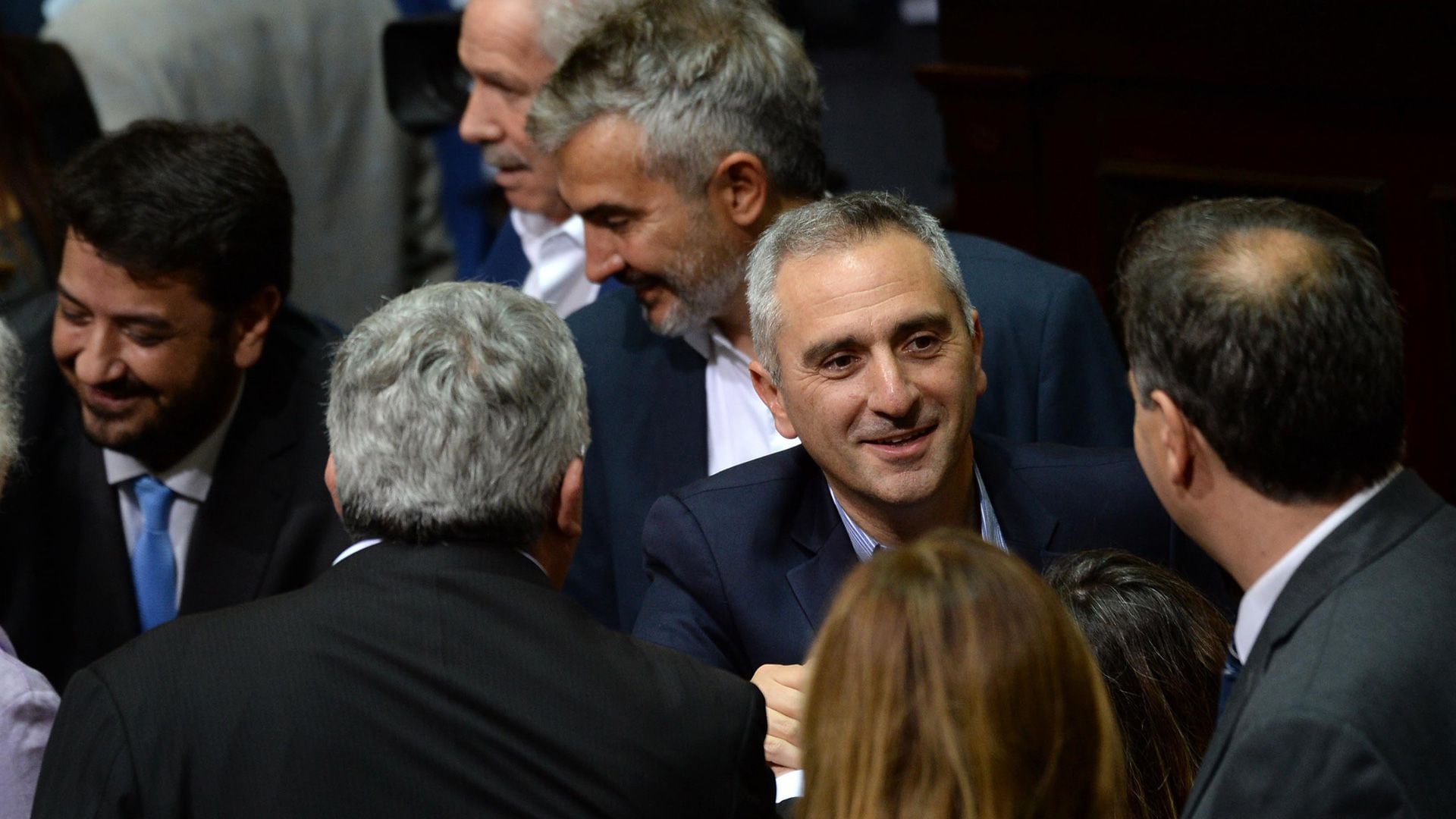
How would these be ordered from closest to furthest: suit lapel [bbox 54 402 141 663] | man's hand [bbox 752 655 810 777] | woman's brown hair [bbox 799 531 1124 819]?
woman's brown hair [bbox 799 531 1124 819] → man's hand [bbox 752 655 810 777] → suit lapel [bbox 54 402 141 663]

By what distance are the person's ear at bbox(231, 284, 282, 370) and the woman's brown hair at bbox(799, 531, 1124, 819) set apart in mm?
1820

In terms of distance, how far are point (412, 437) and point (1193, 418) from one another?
2.66 feet

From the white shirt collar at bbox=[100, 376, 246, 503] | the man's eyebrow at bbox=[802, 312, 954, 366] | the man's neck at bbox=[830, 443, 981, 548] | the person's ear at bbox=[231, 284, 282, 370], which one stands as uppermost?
the man's eyebrow at bbox=[802, 312, 954, 366]

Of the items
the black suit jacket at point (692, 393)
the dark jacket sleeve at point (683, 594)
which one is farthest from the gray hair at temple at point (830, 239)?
the black suit jacket at point (692, 393)

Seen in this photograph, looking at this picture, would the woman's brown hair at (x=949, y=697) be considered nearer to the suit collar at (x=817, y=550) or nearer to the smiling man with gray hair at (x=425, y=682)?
the smiling man with gray hair at (x=425, y=682)

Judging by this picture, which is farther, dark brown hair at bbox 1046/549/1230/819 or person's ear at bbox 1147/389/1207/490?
dark brown hair at bbox 1046/549/1230/819

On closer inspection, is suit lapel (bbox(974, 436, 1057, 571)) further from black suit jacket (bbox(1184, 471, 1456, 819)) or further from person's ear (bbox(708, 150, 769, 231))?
black suit jacket (bbox(1184, 471, 1456, 819))

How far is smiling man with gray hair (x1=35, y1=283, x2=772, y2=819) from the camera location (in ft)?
5.70

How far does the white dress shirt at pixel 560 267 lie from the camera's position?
3.77 m

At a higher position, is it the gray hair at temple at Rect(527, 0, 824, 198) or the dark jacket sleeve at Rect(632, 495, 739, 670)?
the gray hair at temple at Rect(527, 0, 824, 198)

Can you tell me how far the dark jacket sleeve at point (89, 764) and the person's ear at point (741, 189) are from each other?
1483mm

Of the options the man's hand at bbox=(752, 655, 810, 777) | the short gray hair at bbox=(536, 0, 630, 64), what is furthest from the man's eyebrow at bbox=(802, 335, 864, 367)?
the short gray hair at bbox=(536, 0, 630, 64)

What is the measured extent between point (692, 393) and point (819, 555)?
2.24 ft

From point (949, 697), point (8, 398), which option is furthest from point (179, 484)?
point (949, 697)
